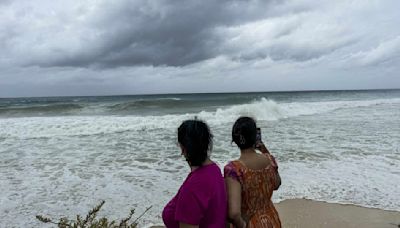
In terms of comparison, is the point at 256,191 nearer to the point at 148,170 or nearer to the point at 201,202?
the point at 201,202

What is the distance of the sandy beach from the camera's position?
4.95 meters

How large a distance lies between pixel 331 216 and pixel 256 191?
3.58m

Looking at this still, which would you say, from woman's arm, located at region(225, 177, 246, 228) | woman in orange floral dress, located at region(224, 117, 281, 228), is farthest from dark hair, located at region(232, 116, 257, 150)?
woman's arm, located at region(225, 177, 246, 228)

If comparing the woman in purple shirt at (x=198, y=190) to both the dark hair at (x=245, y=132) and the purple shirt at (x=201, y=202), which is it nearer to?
the purple shirt at (x=201, y=202)

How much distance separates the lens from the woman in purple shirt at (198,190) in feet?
5.77

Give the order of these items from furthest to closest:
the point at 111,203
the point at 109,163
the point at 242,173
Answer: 1. the point at 109,163
2. the point at 111,203
3. the point at 242,173

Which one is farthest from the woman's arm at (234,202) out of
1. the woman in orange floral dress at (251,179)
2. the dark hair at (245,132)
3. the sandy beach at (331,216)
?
the sandy beach at (331,216)

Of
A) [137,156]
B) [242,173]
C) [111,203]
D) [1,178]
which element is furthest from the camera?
[137,156]

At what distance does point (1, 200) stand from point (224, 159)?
16.5 feet

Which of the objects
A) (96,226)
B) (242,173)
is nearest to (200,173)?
(242,173)

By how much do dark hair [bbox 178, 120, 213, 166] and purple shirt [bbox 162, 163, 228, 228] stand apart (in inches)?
2.4

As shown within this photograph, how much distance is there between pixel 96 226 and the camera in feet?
9.18

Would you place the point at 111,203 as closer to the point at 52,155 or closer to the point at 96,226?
the point at 96,226

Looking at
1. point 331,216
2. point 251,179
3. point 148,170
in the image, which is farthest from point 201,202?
point 148,170
